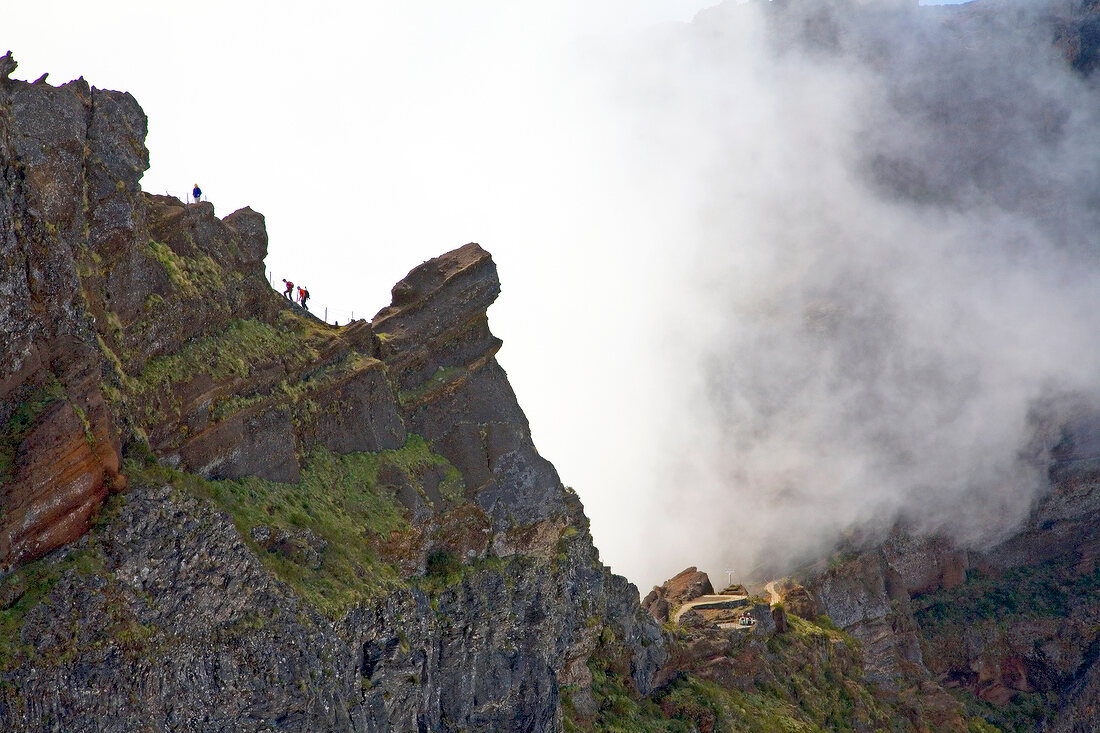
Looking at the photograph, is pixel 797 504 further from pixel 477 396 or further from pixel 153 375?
pixel 153 375

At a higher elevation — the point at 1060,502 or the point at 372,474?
the point at 1060,502

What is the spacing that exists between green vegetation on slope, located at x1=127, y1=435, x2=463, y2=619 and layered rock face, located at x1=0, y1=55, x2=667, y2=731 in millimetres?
143

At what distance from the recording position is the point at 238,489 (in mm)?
60781

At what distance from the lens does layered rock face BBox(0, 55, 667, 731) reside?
164 feet

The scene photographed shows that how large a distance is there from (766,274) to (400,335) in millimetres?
100292

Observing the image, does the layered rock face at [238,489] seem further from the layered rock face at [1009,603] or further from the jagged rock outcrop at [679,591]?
the layered rock face at [1009,603]

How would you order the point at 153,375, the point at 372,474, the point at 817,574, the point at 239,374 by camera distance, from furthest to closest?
the point at 817,574
the point at 372,474
the point at 239,374
the point at 153,375

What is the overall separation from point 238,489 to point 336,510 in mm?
6337

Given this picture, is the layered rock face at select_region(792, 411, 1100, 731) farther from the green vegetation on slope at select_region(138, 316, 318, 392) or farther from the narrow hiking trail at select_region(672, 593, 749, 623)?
the green vegetation on slope at select_region(138, 316, 318, 392)

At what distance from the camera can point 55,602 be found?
49.0m

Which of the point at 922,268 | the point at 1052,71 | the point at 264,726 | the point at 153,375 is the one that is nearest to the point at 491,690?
the point at 264,726

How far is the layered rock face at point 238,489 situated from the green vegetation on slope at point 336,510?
0.47ft

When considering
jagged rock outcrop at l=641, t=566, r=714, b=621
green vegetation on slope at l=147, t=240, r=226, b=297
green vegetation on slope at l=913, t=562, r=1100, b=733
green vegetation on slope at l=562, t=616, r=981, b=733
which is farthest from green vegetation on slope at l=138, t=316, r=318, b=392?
green vegetation on slope at l=913, t=562, r=1100, b=733

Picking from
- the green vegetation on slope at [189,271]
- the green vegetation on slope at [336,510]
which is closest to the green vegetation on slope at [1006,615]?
the green vegetation on slope at [336,510]
